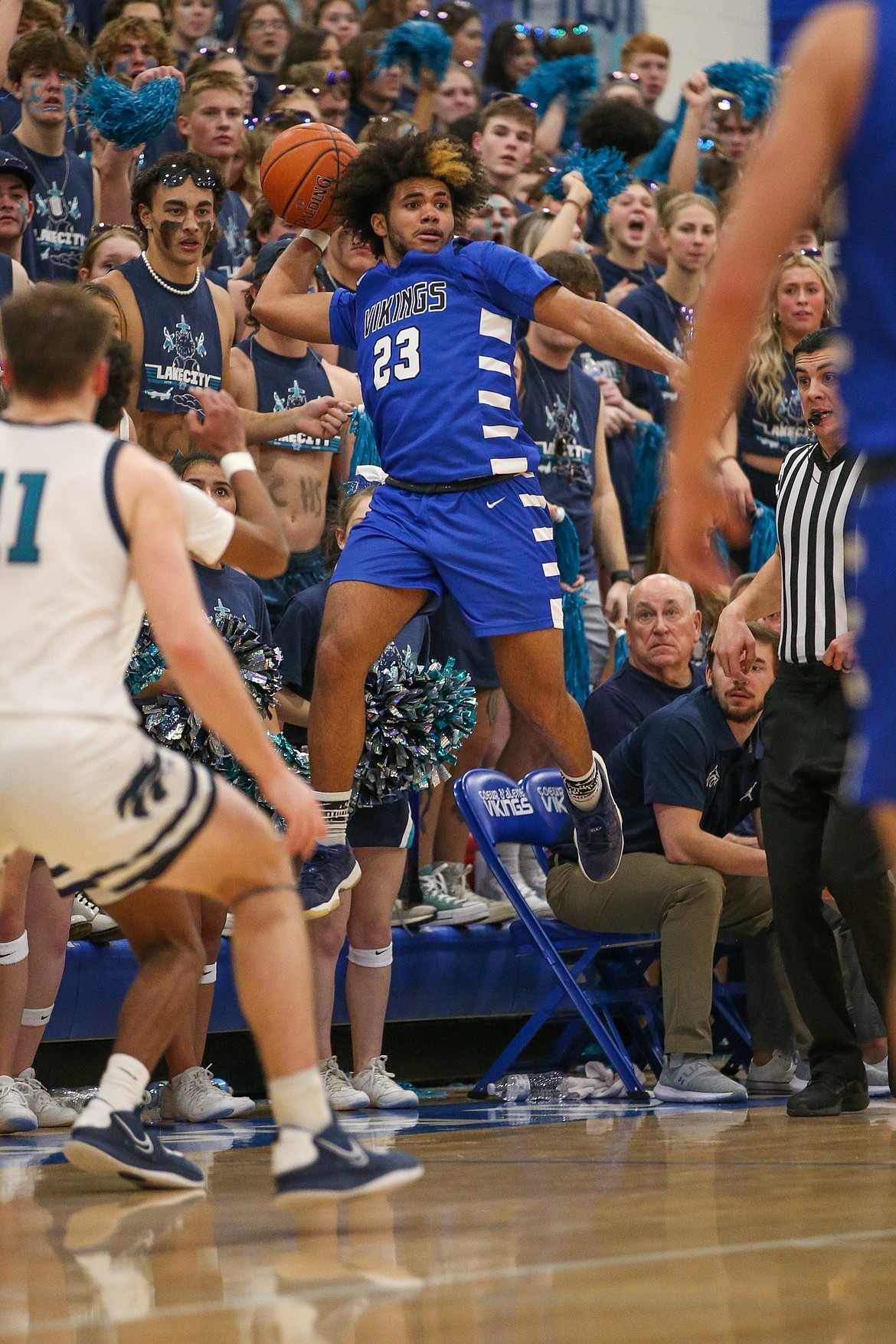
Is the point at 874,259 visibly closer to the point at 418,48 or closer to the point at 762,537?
the point at 762,537

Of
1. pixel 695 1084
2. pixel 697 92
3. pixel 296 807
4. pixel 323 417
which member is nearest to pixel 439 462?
pixel 323 417

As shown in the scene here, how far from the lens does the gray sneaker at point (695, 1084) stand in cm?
616

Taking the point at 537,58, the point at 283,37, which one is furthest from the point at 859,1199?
the point at 537,58

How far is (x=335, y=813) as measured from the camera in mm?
5711

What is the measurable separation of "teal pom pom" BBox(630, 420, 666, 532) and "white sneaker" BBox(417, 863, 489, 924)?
2.87 m

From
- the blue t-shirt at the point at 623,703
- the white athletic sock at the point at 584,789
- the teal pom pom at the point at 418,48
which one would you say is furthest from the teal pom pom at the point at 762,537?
the teal pom pom at the point at 418,48

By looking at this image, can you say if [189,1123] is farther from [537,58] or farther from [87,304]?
[537,58]

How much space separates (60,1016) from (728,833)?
2.74 meters

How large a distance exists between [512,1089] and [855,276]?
15.7 feet

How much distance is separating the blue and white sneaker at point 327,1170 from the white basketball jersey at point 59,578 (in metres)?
0.88

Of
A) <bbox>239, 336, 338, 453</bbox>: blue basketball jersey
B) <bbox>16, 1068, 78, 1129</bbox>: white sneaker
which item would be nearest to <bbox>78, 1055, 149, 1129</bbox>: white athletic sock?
<bbox>16, 1068, 78, 1129</bbox>: white sneaker

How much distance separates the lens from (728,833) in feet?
23.6

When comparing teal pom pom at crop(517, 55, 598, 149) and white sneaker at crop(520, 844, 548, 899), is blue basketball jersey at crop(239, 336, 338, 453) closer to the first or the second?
white sneaker at crop(520, 844, 548, 899)

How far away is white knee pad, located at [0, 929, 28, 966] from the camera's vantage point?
546cm
